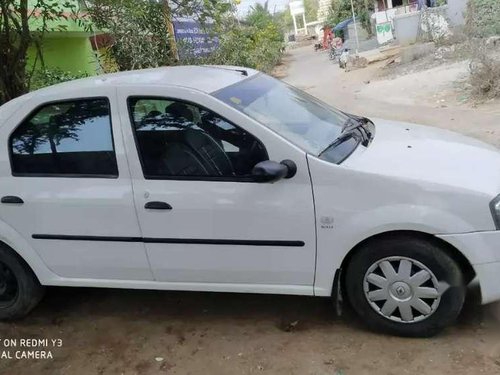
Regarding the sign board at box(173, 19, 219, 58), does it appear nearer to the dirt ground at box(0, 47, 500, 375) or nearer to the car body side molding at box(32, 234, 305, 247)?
the dirt ground at box(0, 47, 500, 375)

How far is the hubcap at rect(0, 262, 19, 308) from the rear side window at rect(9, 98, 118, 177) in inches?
29.6

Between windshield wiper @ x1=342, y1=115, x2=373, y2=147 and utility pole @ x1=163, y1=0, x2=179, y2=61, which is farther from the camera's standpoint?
utility pole @ x1=163, y1=0, x2=179, y2=61

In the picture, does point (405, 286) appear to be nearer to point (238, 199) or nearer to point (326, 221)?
point (326, 221)

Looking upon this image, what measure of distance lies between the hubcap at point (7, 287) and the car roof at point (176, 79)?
1.27 m

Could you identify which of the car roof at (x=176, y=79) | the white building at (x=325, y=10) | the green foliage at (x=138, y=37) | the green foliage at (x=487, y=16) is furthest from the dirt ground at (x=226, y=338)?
the white building at (x=325, y=10)

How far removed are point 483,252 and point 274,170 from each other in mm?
1200

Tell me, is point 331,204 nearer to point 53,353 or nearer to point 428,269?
point 428,269

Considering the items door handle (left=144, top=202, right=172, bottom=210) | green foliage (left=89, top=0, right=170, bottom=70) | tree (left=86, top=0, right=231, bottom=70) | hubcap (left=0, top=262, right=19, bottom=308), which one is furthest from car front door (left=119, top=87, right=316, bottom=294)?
green foliage (left=89, top=0, right=170, bottom=70)

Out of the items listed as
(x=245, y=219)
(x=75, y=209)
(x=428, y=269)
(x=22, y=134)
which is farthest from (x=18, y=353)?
(x=428, y=269)

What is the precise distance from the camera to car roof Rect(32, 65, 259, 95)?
11.2 ft

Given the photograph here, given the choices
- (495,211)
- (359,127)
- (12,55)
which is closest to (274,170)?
(359,127)

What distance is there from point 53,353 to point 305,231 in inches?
73.1

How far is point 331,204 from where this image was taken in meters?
3.04

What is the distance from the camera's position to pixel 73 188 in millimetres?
3455
